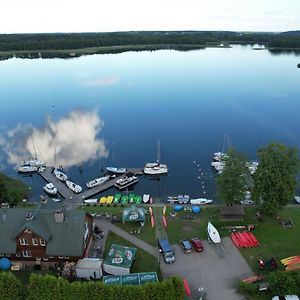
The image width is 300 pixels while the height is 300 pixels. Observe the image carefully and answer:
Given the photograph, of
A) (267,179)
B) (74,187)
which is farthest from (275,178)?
(74,187)

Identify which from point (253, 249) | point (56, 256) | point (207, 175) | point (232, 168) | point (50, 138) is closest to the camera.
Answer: point (56, 256)

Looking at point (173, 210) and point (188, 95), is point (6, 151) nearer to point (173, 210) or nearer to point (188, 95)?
point (173, 210)

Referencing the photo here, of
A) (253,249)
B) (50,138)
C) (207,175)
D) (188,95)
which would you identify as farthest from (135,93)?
(253,249)

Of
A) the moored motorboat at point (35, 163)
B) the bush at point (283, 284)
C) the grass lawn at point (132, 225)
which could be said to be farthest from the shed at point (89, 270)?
the moored motorboat at point (35, 163)

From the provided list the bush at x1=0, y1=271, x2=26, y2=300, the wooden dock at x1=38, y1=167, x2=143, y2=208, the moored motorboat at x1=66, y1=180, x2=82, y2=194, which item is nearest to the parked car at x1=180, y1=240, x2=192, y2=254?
the bush at x1=0, y1=271, x2=26, y2=300

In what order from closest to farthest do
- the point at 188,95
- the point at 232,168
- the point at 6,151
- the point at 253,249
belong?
the point at 253,249
the point at 232,168
the point at 6,151
the point at 188,95

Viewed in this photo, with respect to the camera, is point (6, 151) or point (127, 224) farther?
point (6, 151)

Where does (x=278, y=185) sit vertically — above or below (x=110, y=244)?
above

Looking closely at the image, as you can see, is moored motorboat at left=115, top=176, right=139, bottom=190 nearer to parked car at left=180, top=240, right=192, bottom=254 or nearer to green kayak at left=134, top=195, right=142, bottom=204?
green kayak at left=134, top=195, right=142, bottom=204
